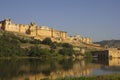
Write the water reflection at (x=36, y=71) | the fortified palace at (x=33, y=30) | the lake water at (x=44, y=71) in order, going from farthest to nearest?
the fortified palace at (x=33, y=30) → the lake water at (x=44, y=71) → the water reflection at (x=36, y=71)

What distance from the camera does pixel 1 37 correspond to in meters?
68.0

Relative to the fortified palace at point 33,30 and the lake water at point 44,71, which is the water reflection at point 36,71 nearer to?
the lake water at point 44,71

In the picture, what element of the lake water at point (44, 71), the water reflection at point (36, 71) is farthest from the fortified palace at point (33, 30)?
the water reflection at point (36, 71)

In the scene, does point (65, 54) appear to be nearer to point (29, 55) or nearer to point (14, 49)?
point (29, 55)

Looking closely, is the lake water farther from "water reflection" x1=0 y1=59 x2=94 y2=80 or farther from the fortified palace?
the fortified palace

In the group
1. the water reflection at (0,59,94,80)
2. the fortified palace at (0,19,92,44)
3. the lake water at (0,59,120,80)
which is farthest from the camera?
the fortified palace at (0,19,92,44)

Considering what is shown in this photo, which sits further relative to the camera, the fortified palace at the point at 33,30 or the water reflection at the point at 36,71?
the fortified palace at the point at 33,30

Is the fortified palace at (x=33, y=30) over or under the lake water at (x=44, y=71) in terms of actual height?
over

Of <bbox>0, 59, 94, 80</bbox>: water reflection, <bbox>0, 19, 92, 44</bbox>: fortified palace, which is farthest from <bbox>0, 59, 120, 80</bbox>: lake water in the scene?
<bbox>0, 19, 92, 44</bbox>: fortified palace

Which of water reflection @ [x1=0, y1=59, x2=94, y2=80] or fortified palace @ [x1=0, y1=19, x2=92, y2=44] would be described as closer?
water reflection @ [x1=0, y1=59, x2=94, y2=80]

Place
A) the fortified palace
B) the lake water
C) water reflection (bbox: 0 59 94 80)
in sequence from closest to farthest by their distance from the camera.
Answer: water reflection (bbox: 0 59 94 80)
the lake water
the fortified palace

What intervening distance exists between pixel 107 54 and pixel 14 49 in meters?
39.8

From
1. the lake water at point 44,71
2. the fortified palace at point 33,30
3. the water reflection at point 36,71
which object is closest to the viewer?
the water reflection at point 36,71

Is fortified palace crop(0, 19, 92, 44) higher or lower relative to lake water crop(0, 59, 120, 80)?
higher
